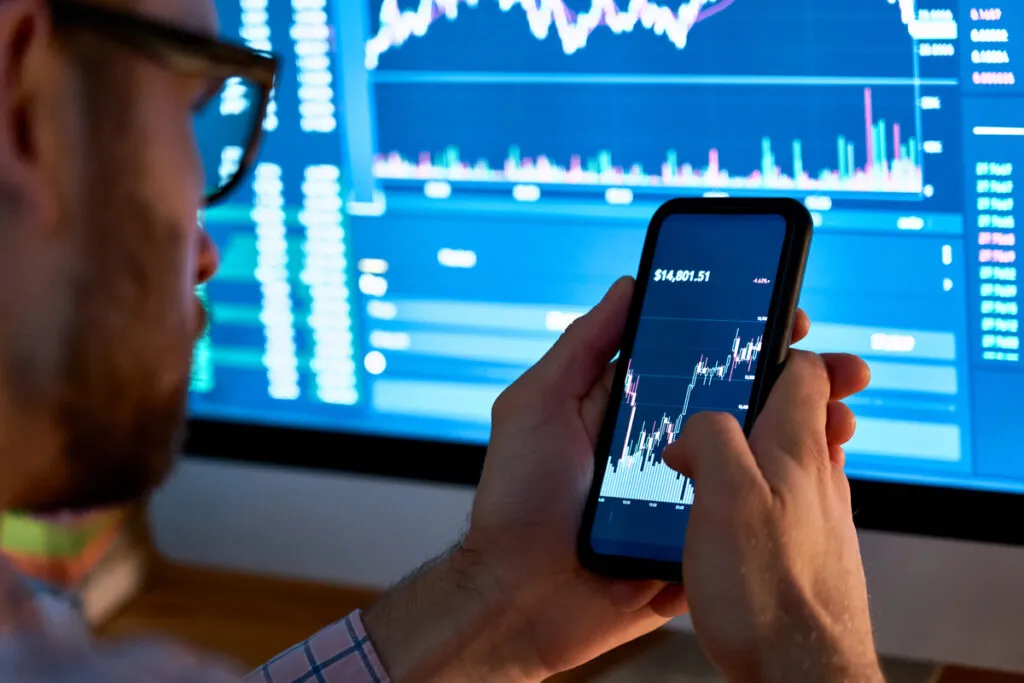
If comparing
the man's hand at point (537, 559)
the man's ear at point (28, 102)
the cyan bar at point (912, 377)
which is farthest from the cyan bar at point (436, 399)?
the man's ear at point (28, 102)

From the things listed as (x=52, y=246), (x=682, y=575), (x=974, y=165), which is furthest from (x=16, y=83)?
(x=974, y=165)

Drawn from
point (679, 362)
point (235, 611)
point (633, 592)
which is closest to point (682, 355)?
point (679, 362)

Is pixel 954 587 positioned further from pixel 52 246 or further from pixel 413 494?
pixel 52 246

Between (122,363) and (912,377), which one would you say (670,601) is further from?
(122,363)

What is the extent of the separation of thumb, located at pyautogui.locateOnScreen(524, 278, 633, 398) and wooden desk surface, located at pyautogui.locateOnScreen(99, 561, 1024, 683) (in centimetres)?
26

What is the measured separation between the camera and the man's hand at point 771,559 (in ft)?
1.45

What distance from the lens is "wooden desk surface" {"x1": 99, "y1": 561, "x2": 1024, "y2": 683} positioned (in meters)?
0.81

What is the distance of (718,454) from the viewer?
1.48 ft

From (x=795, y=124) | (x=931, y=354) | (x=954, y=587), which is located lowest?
(x=954, y=587)

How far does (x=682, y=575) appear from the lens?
0.49m

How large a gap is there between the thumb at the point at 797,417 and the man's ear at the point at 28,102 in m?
0.28

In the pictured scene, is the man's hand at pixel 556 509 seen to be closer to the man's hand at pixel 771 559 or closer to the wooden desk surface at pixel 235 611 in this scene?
the man's hand at pixel 771 559

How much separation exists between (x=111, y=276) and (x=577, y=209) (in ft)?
1.01

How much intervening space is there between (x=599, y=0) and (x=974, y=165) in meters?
0.20
